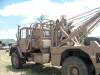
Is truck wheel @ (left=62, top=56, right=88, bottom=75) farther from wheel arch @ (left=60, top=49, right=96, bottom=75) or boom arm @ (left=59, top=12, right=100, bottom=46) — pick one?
boom arm @ (left=59, top=12, right=100, bottom=46)

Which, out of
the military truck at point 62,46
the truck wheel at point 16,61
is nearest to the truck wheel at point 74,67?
the military truck at point 62,46

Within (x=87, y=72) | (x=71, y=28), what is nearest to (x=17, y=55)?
(x=71, y=28)

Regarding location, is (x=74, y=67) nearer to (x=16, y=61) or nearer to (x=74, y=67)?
(x=74, y=67)

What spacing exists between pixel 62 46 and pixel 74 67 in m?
1.21

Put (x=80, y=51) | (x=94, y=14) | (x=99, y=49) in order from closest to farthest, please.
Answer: (x=99, y=49)
(x=80, y=51)
(x=94, y=14)

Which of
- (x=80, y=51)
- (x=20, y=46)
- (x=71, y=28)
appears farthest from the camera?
(x=20, y=46)

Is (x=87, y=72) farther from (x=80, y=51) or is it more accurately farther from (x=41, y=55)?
A: (x=41, y=55)

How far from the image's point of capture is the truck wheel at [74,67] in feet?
34.1

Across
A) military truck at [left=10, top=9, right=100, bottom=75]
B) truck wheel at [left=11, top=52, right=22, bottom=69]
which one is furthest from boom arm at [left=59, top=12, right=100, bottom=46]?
truck wheel at [left=11, top=52, right=22, bottom=69]

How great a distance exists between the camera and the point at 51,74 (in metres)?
13.2

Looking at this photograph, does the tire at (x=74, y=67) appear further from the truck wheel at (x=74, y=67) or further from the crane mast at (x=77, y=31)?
the crane mast at (x=77, y=31)

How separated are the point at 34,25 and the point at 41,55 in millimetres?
1835

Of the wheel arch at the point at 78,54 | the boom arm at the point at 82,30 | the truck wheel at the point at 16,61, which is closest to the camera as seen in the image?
the wheel arch at the point at 78,54

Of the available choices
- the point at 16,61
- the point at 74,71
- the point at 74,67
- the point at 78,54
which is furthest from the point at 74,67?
the point at 16,61
